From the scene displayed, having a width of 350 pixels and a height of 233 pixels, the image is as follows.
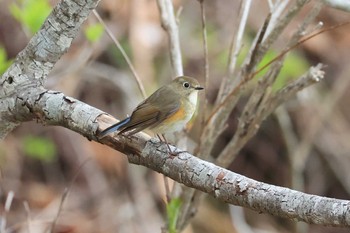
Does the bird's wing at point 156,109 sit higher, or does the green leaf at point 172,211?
the bird's wing at point 156,109

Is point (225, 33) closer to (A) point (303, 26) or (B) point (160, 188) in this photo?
(B) point (160, 188)

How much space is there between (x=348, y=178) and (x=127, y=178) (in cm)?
179

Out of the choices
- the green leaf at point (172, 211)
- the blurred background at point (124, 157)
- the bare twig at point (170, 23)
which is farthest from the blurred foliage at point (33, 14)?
the blurred background at point (124, 157)

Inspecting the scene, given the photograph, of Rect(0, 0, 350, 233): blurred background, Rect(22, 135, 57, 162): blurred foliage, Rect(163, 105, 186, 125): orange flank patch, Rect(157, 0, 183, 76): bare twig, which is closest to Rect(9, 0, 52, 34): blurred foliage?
Rect(157, 0, 183, 76): bare twig

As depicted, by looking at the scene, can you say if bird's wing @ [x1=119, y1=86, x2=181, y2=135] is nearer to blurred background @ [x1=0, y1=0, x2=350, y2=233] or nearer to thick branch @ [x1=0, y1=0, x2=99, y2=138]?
thick branch @ [x1=0, y1=0, x2=99, y2=138]

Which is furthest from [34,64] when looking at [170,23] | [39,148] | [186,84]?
[39,148]

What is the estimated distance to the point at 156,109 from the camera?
323cm

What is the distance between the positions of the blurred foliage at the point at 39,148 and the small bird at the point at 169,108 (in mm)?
2614

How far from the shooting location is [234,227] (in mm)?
5691

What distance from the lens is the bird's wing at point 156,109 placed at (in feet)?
9.82

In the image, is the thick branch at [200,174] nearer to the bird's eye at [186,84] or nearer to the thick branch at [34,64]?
the thick branch at [34,64]

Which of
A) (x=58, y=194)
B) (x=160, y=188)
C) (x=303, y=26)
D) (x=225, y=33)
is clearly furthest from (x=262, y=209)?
(x=225, y=33)

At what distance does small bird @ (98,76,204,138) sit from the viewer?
3.11 metres

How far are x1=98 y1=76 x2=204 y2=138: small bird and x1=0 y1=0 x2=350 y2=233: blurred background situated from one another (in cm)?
218
